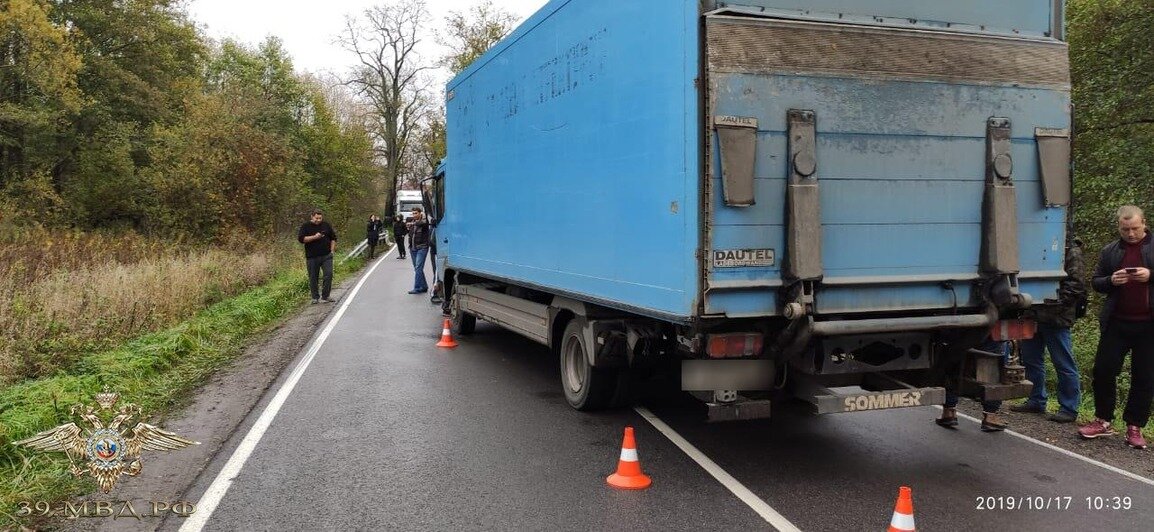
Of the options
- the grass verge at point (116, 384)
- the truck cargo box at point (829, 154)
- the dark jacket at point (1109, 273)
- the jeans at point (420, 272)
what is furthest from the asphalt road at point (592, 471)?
the jeans at point (420, 272)

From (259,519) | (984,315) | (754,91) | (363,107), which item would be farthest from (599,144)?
(363,107)

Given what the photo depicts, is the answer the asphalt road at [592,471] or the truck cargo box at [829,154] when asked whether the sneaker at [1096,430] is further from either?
the truck cargo box at [829,154]

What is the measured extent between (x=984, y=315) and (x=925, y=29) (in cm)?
187

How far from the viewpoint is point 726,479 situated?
493cm

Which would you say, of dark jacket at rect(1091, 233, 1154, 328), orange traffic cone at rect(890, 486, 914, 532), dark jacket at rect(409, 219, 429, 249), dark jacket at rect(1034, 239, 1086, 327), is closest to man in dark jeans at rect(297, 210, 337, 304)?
dark jacket at rect(409, 219, 429, 249)

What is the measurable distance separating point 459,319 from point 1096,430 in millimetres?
7567

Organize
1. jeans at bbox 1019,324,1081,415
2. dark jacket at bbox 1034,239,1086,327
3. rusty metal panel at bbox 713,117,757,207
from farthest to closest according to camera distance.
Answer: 1. jeans at bbox 1019,324,1081,415
2. dark jacket at bbox 1034,239,1086,327
3. rusty metal panel at bbox 713,117,757,207

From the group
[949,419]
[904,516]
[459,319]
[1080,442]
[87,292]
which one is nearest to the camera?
[904,516]

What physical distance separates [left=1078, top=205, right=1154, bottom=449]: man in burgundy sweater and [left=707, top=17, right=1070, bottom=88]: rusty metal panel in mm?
1467

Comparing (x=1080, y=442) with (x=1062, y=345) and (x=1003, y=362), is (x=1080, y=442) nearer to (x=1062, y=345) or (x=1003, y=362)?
(x=1062, y=345)

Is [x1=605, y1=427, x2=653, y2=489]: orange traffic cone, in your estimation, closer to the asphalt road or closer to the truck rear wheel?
the asphalt road

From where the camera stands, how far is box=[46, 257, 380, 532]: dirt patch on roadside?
436cm

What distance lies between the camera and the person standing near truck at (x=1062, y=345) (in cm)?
542

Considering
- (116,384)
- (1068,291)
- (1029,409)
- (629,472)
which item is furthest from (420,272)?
(1068,291)
